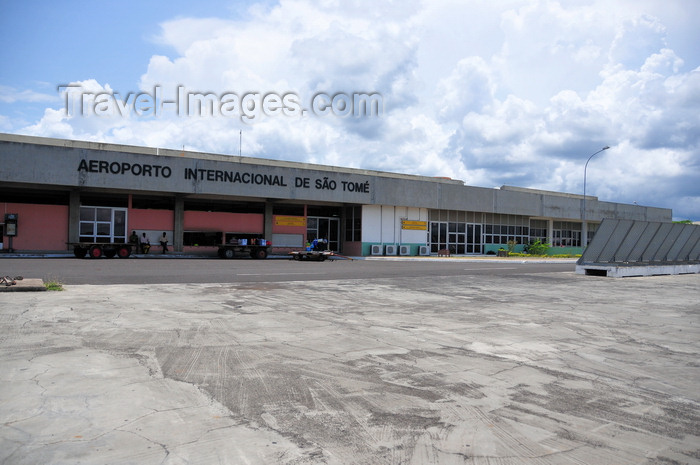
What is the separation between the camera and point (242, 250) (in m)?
35.8

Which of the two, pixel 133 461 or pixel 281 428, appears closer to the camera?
pixel 133 461

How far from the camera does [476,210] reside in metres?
47.8

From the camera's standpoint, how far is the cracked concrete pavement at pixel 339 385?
12.9 feet

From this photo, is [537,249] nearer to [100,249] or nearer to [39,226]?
[100,249]

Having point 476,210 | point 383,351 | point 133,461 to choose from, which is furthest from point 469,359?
point 476,210

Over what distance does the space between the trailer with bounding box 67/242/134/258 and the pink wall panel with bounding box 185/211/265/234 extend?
7.07m

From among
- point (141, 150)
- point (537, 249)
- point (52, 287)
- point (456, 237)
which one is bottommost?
point (52, 287)

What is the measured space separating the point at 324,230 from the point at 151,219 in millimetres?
14253

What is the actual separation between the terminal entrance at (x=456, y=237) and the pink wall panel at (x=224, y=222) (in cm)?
1638

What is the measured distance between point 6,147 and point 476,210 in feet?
120

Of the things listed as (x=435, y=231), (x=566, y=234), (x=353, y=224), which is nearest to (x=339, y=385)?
(x=353, y=224)

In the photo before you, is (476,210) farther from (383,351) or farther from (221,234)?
(383,351)

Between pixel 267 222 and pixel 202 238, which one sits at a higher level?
pixel 267 222

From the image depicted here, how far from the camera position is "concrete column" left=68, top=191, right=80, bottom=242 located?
109ft
